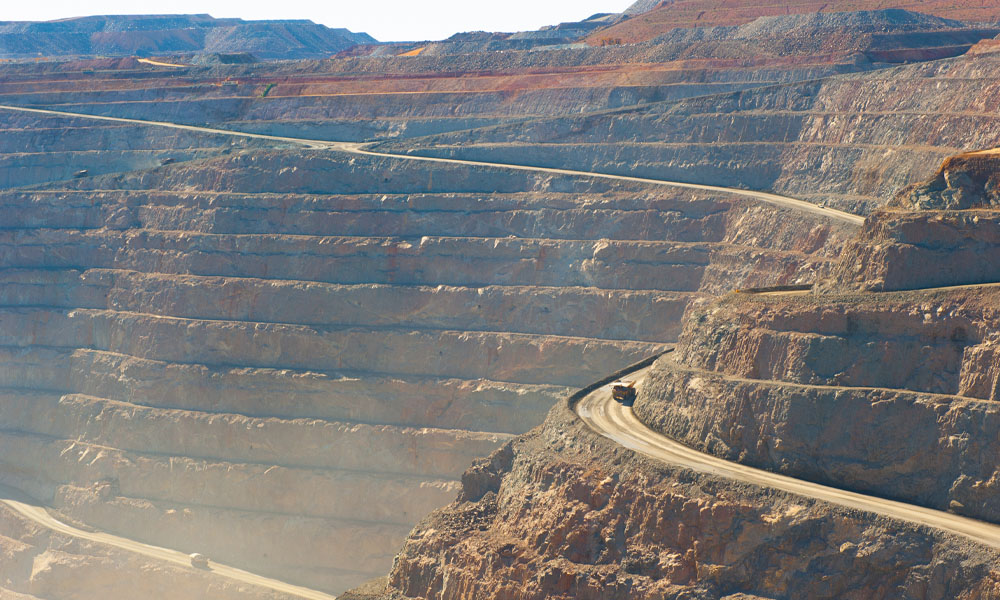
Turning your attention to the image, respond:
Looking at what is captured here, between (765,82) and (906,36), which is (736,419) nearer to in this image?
(765,82)

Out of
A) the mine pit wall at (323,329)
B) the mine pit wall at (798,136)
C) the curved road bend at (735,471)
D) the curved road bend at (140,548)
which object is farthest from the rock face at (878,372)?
the curved road bend at (140,548)

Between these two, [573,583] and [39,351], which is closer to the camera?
[573,583]

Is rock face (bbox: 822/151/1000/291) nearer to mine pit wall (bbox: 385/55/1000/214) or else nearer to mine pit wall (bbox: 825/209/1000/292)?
mine pit wall (bbox: 825/209/1000/292)

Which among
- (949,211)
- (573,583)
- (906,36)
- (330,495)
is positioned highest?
(906,36)

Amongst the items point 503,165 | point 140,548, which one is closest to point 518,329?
point 503,165

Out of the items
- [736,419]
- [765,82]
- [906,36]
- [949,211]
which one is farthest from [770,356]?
[906,36]
